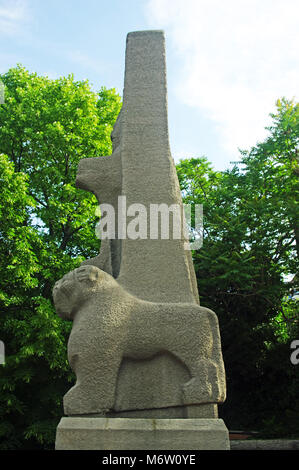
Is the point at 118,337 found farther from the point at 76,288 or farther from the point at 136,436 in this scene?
the point at 136,436

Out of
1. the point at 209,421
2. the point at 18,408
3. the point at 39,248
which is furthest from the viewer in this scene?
the point at 39,248

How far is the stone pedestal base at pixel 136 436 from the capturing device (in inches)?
128

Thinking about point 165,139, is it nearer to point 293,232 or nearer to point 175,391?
point 175,391

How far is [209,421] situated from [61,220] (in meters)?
9.62

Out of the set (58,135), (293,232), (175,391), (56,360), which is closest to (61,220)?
(58,135)

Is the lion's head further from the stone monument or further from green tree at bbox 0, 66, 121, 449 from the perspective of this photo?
green tree at bbox 0, 66, 121, 449

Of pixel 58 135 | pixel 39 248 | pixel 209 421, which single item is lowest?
pixel 209 421

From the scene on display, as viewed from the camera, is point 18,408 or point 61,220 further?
point 61,220

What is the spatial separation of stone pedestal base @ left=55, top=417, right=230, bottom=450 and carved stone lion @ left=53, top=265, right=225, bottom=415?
8.3 inches

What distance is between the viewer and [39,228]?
1340 cm

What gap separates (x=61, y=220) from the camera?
1235 cm

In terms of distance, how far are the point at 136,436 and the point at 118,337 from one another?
783 millimetres

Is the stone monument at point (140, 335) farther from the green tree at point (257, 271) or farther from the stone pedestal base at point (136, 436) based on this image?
the green tree at point (257, 271)

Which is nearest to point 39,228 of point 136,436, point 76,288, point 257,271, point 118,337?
point 257,271
